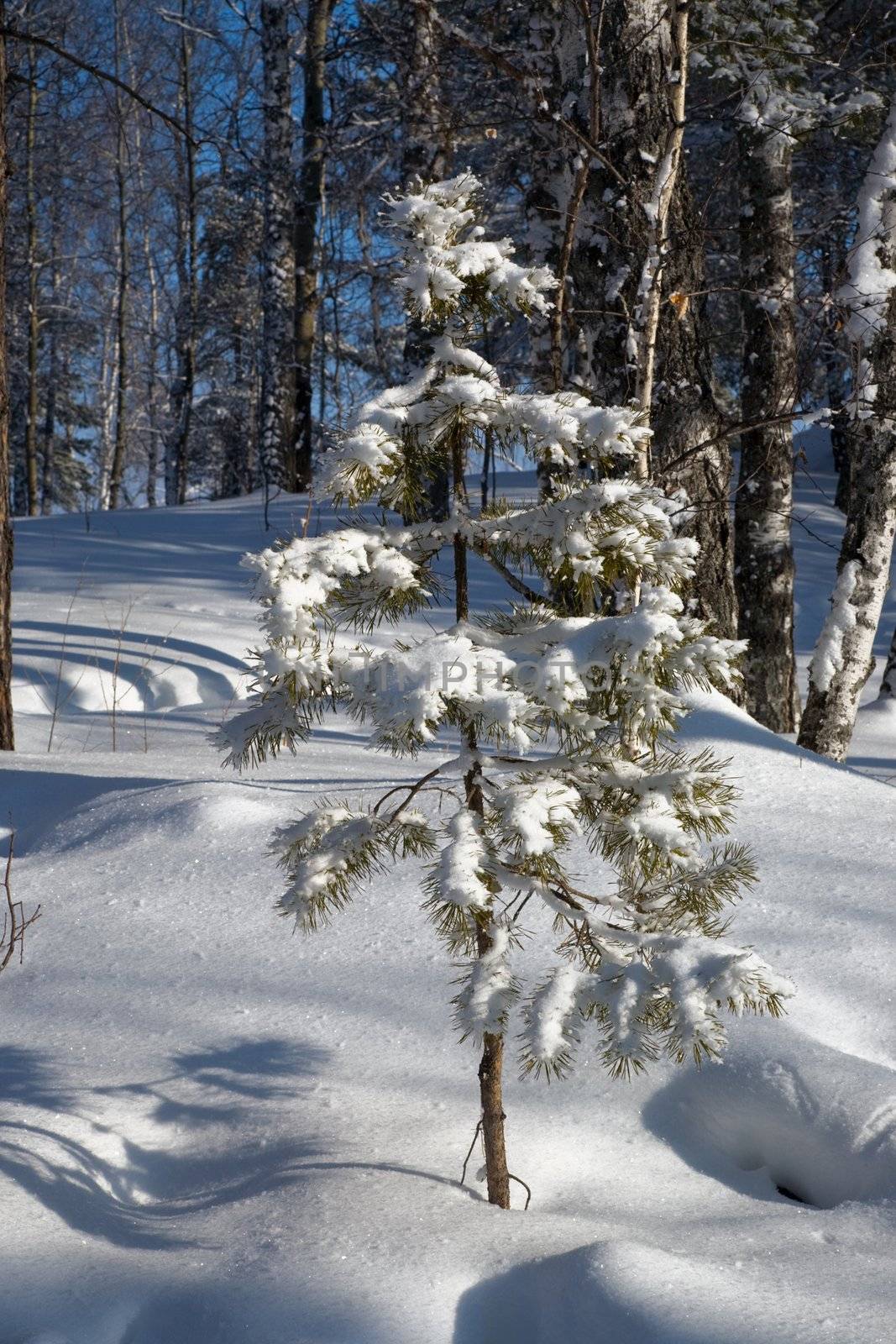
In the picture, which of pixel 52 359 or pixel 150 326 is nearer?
pixel 52 359

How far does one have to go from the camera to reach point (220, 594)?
7.70 metres

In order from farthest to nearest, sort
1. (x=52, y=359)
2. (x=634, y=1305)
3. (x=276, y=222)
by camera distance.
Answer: (x=52, y=359)
(x=276, y=222)
(x=634, y=1305)

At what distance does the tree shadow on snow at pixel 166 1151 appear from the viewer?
1.82 metres

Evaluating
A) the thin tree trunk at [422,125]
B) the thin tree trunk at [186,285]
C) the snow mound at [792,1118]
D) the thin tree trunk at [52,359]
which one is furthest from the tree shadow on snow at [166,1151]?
the thin tree trunk at [52,359]

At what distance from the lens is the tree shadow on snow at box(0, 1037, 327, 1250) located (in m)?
1.82

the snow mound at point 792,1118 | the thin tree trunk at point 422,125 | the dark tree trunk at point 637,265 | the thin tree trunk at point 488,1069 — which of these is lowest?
the snow mound at point 792,1118

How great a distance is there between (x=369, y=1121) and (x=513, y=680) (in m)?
1.03

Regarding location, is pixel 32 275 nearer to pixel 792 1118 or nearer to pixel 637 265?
pixel 637 265

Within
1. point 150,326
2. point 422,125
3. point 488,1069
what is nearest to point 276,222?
point 422,125

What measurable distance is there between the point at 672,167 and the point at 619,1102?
274 cm

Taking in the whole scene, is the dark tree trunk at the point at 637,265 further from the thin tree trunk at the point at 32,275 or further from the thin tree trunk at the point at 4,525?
the thin tree trunk at the point at 32,275

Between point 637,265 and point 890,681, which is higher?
point 637,265

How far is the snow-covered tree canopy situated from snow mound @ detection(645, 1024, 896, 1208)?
53cm

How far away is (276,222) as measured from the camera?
11625 mm
